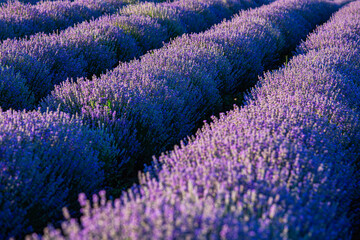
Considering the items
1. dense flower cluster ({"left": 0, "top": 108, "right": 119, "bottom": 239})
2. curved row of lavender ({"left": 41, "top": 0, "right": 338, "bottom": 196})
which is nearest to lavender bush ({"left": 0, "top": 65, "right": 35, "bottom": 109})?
curved row of lavender ({"left": 41, "top": 0, "right": 338, "bottom": 196})

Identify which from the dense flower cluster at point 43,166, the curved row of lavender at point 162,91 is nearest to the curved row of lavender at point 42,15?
the curved row of lavender at point 162,91

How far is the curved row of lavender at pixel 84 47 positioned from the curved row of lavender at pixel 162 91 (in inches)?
16.1

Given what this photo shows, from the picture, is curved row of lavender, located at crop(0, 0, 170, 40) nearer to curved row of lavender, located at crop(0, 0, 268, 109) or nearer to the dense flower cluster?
curved row of lavender, located at crop(0, 0, 268, 109)

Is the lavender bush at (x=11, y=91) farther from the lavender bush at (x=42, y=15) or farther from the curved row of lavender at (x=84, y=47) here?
the lavender bush at (x=42, y=15)

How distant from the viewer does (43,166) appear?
222cm

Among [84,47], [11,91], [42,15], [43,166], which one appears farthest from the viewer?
[42,15]

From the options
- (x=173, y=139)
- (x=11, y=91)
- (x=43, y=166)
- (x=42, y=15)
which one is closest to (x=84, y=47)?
(x=11, y=91)

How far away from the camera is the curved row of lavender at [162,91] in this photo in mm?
3109

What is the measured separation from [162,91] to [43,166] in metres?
1.61

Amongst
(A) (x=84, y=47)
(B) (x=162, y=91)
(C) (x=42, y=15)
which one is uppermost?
(C) (x=42, y=15)

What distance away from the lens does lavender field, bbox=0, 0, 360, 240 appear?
62.2 inches

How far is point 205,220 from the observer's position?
1396 millimetres

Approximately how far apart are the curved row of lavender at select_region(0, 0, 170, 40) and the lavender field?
2.1 inches

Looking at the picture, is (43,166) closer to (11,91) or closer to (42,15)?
(11,91)
